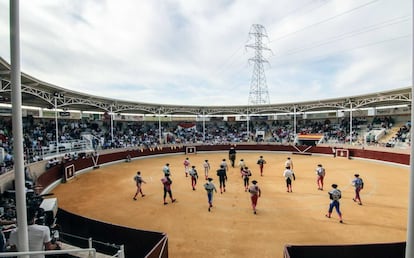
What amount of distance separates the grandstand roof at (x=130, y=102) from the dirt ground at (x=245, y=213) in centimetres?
650

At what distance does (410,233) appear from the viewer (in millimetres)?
2775

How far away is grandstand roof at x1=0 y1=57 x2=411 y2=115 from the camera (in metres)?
15.9

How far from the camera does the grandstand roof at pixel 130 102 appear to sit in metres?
15.9

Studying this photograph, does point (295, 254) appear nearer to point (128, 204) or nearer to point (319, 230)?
point (319, 230)

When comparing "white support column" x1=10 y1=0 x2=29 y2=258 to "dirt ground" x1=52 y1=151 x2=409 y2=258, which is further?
"dirt ground" x1=52 y1=151 x2=409 y2=258

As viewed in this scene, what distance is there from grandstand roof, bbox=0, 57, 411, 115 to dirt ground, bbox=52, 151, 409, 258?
6504 millimetres

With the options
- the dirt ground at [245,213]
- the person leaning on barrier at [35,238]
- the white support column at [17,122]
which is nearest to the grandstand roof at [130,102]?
the white support column at [17,122]

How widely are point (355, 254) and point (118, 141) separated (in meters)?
30.3

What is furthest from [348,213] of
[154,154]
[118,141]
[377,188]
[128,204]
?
[118,141]

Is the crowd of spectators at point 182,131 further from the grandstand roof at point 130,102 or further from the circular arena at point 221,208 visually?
the grandstand roof at point 130,102

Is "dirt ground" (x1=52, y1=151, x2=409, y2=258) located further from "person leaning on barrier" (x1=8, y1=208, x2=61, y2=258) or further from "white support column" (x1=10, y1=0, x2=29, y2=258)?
"white support column" (x1=10, y1=0, x2=29, y2=258)

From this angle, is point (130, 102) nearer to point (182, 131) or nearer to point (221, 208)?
point (182, 131)

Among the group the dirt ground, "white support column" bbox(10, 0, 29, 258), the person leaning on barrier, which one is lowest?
the dirt ground

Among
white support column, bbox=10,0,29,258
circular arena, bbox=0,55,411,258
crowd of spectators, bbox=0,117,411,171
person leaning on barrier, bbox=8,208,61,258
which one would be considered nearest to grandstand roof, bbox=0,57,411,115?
circular arena, bbox=0,55,411,258
